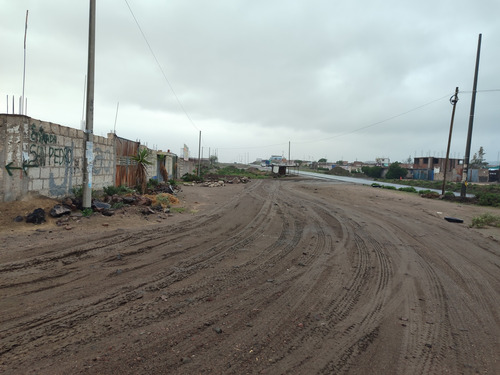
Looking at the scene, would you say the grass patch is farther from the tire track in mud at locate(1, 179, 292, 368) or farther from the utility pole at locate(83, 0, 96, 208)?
the tire track in mud at locate(1, 179, 292, 368)

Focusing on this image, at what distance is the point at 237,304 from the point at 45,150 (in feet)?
28.2

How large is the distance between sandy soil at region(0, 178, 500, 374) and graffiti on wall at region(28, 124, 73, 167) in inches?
67.0

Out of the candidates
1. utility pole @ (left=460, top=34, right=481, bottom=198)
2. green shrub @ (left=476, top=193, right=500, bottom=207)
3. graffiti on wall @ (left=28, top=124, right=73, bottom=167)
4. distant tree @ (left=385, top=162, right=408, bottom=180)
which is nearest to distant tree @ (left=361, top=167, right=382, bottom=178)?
distant tree @ (left=385, top=162, right=408, bottom=180)

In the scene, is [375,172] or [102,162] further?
[375,172]

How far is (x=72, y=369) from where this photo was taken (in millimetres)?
2613

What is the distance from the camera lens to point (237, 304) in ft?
13.2

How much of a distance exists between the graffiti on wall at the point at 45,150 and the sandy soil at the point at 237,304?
1702 millimetres

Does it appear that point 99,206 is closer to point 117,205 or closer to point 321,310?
point 117,205

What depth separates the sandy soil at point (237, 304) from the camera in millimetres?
2867

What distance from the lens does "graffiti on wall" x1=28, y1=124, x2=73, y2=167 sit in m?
8.61

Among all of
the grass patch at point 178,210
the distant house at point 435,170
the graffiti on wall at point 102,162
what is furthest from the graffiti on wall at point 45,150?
the distant house at point 435,170

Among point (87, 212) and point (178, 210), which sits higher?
point (87, 212)

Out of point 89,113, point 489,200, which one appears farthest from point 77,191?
point 489,200

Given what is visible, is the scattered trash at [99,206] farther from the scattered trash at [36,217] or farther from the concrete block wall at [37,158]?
the scattered trash at [36,217]
